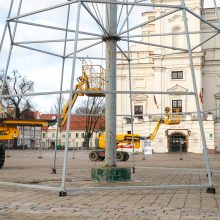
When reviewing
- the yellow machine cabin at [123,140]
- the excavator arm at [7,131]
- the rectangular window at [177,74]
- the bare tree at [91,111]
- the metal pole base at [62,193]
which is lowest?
the metal pole base at [62,193]

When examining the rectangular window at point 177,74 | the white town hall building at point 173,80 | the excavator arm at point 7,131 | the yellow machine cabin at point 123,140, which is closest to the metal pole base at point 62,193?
the excavator arm at point 7,131

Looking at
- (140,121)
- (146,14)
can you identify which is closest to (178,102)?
(140,121)

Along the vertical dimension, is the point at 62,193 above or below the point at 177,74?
below

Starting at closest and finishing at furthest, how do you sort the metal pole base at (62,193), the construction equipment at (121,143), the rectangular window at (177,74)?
the metal pole base at (62,193) → the construction equipment at (121,143) → the rectangular window at (177,74)

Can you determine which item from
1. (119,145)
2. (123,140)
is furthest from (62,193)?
(119,145)

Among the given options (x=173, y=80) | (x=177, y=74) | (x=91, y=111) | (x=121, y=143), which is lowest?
(x=121, y=143)

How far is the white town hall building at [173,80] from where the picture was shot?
180 feet

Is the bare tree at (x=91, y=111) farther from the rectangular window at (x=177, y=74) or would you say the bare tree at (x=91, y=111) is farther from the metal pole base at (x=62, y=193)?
the metal pole base at (x=62, y=193)

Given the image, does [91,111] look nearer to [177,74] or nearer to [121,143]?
[121,143]

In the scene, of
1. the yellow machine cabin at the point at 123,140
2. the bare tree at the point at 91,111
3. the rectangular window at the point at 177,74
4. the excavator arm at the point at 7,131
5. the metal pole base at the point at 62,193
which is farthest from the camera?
the rectangular window at the point at 177,74

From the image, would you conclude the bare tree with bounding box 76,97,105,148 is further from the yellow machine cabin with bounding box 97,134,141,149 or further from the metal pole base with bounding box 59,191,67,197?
the metal pole base with bounding box 59,191,67,197

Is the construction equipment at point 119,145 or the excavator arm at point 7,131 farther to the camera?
the construction equipment at point 119,145

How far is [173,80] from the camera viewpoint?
5912 centimetres

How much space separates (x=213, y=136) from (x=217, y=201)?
47.4m
